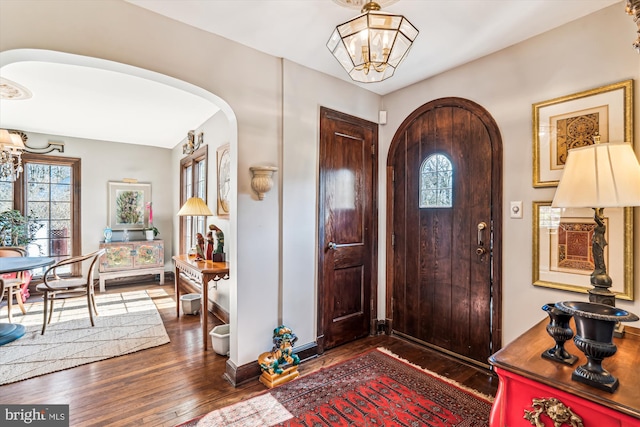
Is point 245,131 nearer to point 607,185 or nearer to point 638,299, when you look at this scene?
point 607,185

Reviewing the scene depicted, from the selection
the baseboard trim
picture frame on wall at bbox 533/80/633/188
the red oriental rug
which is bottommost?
the red oriental rug

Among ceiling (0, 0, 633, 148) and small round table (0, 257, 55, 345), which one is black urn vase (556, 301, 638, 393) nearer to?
ceiling (0, 0, 633, 148)

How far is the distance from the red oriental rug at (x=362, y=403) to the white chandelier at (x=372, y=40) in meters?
2.09

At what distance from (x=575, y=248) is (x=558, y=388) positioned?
1401 mm

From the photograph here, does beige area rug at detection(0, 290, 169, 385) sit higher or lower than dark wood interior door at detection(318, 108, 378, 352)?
lower

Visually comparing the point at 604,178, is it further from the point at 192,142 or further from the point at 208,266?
the point at 192,142

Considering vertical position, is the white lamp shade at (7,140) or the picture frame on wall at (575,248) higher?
the white lamp shade at (7,140)

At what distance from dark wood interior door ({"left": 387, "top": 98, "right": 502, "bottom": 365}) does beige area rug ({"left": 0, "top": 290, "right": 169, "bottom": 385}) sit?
261 centimetres

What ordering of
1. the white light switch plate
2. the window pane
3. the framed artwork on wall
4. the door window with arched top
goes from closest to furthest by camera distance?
the white light switch plate < the door window with arched top < the framed artwork on wall < the window pane

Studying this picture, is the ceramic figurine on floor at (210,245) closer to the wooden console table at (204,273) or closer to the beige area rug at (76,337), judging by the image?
the wooden console table at (204,273)

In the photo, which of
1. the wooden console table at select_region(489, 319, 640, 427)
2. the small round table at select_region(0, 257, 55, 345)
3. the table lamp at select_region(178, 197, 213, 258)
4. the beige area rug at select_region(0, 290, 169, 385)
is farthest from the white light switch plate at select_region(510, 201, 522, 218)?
the small round table at select_region(0, 257, 55, 345)

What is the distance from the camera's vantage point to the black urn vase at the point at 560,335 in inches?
44.2

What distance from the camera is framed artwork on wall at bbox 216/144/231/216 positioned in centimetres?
366

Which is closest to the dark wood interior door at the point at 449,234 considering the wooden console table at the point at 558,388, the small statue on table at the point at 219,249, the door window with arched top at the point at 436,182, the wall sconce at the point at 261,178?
the door window with arched top at the point at 436,182
